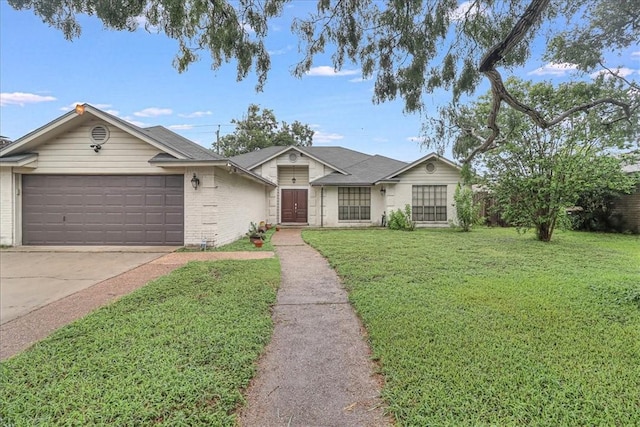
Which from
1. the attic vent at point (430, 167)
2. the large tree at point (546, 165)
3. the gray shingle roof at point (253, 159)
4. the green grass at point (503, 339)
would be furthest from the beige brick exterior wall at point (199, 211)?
the attic vent at point (430, 167)

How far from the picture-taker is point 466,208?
50.8 ft

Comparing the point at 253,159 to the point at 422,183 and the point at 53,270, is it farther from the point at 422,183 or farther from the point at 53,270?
the point at 53,270

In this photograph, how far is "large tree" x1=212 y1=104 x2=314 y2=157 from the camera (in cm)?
3619

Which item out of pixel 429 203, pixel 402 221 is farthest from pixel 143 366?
pixel 429 203

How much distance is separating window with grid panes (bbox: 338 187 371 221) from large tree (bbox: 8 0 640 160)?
Answer: 1332 centimetres

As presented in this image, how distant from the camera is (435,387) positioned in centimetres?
264

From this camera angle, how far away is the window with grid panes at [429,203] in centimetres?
1748

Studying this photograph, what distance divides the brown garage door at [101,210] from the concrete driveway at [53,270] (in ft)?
1.93

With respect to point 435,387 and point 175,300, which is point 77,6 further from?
point 435,387

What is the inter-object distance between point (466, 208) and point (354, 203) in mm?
5754

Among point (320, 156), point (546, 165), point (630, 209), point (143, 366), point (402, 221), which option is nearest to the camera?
point (143, 366)

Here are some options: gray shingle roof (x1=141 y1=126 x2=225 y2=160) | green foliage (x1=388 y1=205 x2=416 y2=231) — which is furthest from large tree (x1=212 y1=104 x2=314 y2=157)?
gray shingle roof (x1=141 y1=126 x2=225 y2=160)

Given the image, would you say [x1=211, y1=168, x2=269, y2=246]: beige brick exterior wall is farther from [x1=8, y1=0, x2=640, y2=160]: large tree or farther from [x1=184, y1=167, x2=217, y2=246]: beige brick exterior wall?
[x1=8, y1=0, x2=640, y2=160]: large tree

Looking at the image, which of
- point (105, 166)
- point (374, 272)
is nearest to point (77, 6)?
point (374, 272)
